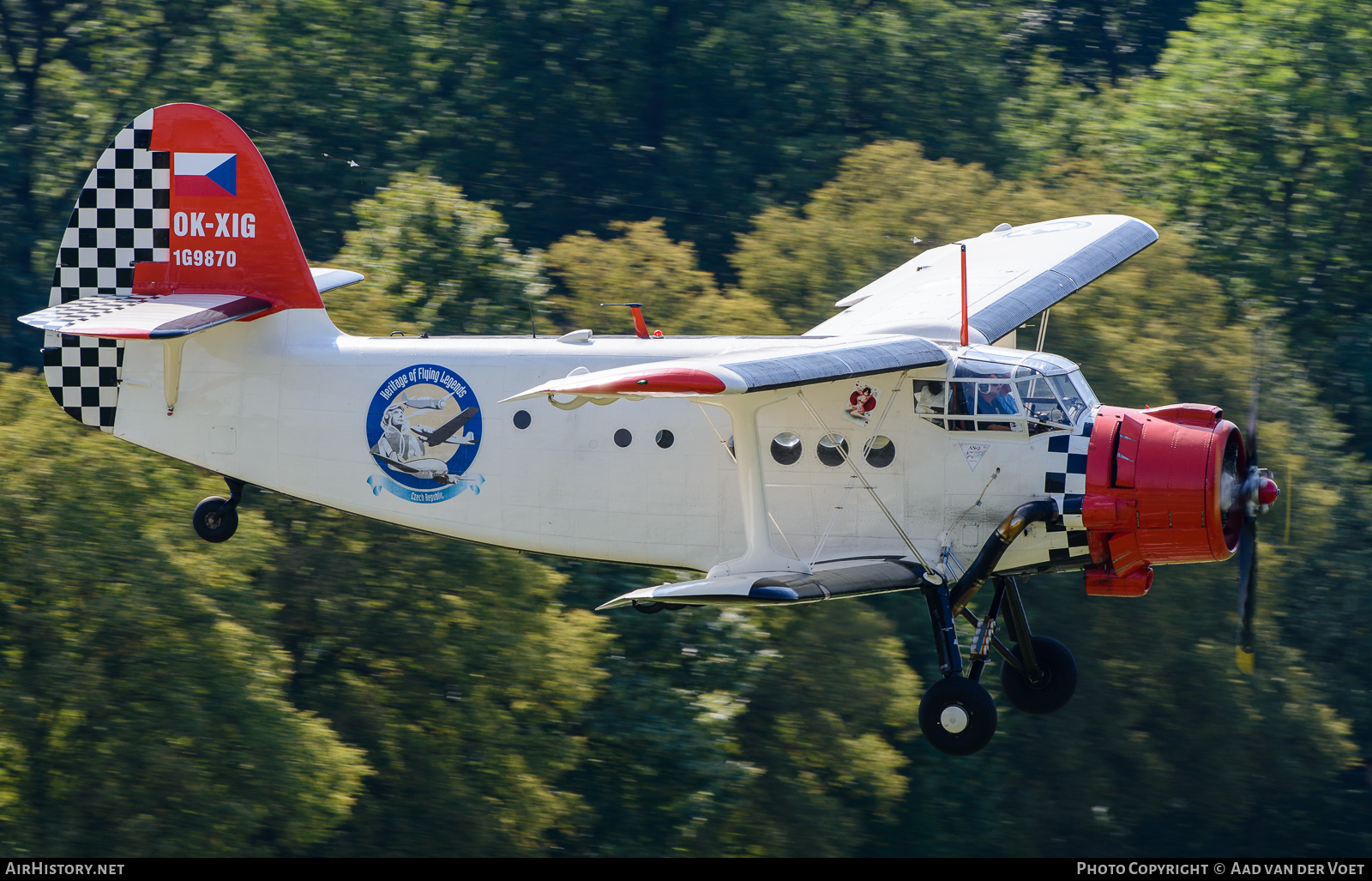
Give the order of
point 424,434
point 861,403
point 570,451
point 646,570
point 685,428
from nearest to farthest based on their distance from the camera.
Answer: point 861,403 → point 685,428 → point 570,451 → point 424,434 → point 646,570

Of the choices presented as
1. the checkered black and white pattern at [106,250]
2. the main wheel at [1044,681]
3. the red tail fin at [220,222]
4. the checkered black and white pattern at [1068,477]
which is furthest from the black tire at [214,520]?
the checkered black and white pattern at [1068,477]

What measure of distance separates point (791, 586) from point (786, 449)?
135 centimetres

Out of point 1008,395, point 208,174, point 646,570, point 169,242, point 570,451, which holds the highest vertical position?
point 208,174

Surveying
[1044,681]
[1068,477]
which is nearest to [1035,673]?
[1044,681]

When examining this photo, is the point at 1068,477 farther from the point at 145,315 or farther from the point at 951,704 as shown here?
the point at 145,315

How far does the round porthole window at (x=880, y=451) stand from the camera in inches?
500

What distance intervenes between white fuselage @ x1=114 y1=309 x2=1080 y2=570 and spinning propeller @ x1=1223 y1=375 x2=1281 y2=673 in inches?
56.9

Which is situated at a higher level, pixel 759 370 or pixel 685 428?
pixel 759 370

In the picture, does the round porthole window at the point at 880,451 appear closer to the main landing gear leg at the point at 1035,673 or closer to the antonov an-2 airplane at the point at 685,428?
the antonov an-2 airplane at the point at 685,428

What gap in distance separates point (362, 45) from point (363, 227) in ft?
51.9

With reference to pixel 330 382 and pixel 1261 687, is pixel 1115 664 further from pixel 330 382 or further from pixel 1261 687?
pixel 330 382

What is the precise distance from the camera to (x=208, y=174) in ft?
50.0

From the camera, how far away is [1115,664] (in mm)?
26234

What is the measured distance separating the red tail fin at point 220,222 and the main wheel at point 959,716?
670 cm
